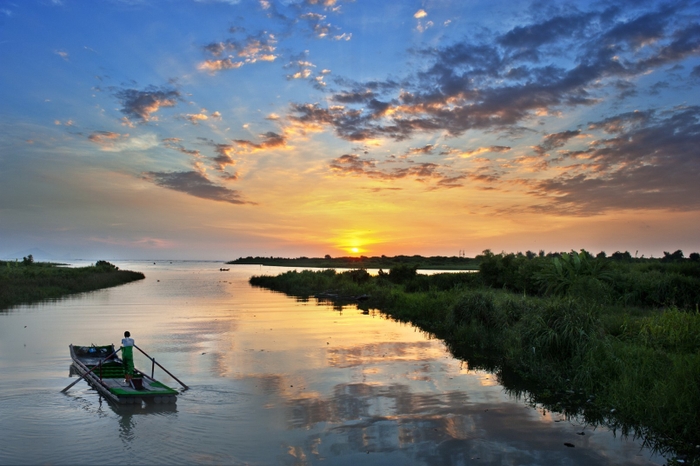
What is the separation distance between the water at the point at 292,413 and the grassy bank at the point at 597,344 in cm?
101

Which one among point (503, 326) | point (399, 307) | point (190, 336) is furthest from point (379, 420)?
point (399, 307)

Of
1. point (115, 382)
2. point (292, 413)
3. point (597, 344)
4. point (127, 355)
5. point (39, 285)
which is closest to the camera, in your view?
point (292, 413)

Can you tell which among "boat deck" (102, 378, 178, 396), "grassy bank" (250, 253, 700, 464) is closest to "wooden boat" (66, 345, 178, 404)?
"boat deck" (102, 378, 178, 396)

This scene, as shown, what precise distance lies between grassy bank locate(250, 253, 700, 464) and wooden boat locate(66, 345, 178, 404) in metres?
11.2

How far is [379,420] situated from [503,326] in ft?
41.0

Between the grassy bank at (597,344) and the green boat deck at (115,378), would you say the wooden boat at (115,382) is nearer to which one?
the green boat deck at (115,378)

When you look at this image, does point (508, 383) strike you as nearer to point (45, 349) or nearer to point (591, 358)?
point (591, 358)

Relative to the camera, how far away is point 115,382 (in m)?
15.9

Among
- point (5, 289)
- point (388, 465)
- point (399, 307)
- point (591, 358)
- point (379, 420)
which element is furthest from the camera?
point (5, 289)

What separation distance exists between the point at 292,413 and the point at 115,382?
6.52 m

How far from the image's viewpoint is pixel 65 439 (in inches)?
447

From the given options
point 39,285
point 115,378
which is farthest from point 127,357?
point 39,285

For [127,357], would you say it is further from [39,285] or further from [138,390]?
[39,285]

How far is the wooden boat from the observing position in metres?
13.7
